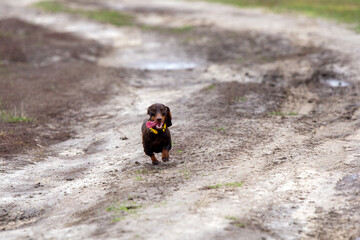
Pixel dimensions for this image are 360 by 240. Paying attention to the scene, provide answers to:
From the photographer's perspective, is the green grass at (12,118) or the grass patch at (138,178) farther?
the green grass at (12,118)

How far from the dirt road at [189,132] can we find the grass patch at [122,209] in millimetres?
18

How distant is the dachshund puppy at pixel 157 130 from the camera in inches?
399

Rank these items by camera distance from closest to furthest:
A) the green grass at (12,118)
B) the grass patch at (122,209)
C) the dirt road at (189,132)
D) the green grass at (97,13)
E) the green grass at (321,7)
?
the grass patch at (122,209)
the dirt road at (189,132)
the green grass at (12,118)
the green grass at (321,7)
the green grass at (97,13)

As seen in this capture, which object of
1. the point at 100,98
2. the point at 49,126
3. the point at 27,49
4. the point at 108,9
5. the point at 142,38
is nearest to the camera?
the point at 49,126

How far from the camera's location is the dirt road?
28.1ft

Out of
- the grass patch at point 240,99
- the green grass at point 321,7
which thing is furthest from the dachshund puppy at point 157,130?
the green grass at point 321,7

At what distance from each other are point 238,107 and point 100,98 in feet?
16.5

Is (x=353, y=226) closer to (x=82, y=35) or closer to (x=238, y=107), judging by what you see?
(x=238, y=107)

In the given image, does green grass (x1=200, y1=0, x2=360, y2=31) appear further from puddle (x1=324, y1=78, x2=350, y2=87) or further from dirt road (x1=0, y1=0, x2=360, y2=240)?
puddle (x1=324, y1=78, x2=350, y2=87)

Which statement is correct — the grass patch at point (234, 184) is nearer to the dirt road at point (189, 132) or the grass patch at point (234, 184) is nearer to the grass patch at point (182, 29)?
the dirt road at point (189, 132)

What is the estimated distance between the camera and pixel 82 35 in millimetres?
29891

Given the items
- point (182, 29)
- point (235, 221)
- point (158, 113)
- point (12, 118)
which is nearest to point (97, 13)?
point (182, 29)

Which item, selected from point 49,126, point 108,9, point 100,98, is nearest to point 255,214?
point 49,126

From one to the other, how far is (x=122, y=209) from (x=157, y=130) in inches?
83.8
